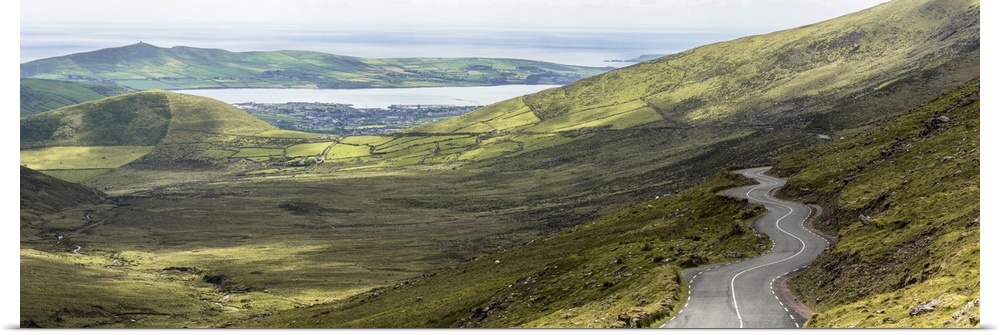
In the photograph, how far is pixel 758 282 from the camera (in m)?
38.9

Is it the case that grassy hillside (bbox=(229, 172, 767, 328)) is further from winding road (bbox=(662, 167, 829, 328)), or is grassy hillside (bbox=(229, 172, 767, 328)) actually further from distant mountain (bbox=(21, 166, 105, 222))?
distant mountain (bbox=(21, 166, 105, 222))

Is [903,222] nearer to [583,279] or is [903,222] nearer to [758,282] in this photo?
[758,282]

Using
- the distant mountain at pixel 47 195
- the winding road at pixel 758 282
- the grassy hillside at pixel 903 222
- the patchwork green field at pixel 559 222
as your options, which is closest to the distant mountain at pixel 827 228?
the grassy hillside at pixel 903 222

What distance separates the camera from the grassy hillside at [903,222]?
28.7m

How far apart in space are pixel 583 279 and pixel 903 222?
15407mm

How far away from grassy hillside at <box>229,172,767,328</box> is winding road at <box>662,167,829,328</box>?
0.94m

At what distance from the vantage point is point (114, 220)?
13912cm

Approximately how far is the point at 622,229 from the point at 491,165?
121 metres

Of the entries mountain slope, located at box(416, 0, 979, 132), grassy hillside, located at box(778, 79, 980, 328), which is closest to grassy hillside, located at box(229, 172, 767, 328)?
grassy hillside, located at box(778, 79, 980, 328)

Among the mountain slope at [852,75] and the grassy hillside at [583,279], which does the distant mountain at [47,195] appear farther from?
the mountain slope at [852,75]

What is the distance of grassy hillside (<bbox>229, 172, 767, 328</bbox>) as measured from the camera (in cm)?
3878

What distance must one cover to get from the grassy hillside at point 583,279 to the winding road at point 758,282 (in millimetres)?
944

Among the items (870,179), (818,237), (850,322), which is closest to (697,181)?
(870,179)
